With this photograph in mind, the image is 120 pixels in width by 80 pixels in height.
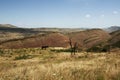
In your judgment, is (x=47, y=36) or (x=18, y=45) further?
(x=47, y=36)

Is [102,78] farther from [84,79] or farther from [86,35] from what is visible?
[86,35]

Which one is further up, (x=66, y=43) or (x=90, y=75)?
(x=90, y=75)

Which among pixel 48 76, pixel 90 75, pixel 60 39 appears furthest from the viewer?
pixel 60 39

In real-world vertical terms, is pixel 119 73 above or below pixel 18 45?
above

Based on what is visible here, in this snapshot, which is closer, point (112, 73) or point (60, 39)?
point (112, 73)

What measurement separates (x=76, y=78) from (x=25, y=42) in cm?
12126

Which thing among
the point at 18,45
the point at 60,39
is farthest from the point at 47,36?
the point at 18,45

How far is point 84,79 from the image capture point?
6.22 metres

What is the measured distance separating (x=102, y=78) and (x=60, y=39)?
408ft

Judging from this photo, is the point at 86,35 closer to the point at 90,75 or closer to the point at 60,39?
the point at 60,39

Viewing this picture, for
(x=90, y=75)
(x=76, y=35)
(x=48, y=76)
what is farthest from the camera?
(x=76, y=35)

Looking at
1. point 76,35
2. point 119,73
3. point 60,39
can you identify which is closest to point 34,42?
point 60,39

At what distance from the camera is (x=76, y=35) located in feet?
499

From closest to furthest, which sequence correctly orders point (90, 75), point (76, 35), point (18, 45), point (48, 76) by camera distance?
point (48, 76), point (90, 75), point (18, 45), point (76, 35)
